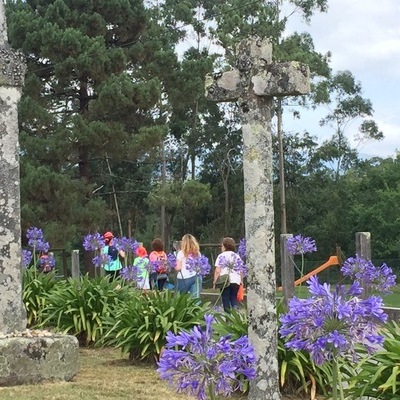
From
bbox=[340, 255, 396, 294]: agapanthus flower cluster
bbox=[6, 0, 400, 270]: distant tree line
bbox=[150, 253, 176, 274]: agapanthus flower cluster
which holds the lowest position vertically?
bbox=[340, 255, 396, 294]: agapanthus flower cluster

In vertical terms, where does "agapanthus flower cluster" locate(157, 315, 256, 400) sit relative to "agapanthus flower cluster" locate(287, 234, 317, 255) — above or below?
below

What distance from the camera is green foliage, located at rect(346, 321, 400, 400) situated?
18.9 feet

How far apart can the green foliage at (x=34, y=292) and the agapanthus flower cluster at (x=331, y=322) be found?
7981 mm

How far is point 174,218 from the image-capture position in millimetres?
49500

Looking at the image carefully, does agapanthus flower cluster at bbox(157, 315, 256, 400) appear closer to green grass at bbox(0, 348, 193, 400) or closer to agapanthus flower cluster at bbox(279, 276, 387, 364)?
agapanthus flower cluster at bbox(279, 276, 387, 364)

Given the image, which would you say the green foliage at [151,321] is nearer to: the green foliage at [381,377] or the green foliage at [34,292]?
the green foliage at [34,292]

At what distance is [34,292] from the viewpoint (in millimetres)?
11898

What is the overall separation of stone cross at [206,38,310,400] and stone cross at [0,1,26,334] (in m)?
2.54

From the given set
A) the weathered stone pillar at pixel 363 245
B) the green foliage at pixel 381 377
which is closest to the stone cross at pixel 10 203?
the green foliage at pixel 381 377

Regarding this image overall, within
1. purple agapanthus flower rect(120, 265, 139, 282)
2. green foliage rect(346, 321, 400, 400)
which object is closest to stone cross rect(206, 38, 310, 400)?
green foliage rect(346, 321, 400, 400)

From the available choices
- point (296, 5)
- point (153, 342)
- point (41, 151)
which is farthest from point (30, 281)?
point (296, 5)

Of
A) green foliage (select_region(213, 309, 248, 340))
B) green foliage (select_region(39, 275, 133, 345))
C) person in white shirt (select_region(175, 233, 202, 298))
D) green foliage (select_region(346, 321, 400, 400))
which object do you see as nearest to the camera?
green foliage (select_region(346, 321, 400, 400))

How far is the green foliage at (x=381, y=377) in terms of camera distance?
5746 mm

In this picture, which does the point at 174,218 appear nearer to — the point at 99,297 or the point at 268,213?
the point at 99,297
